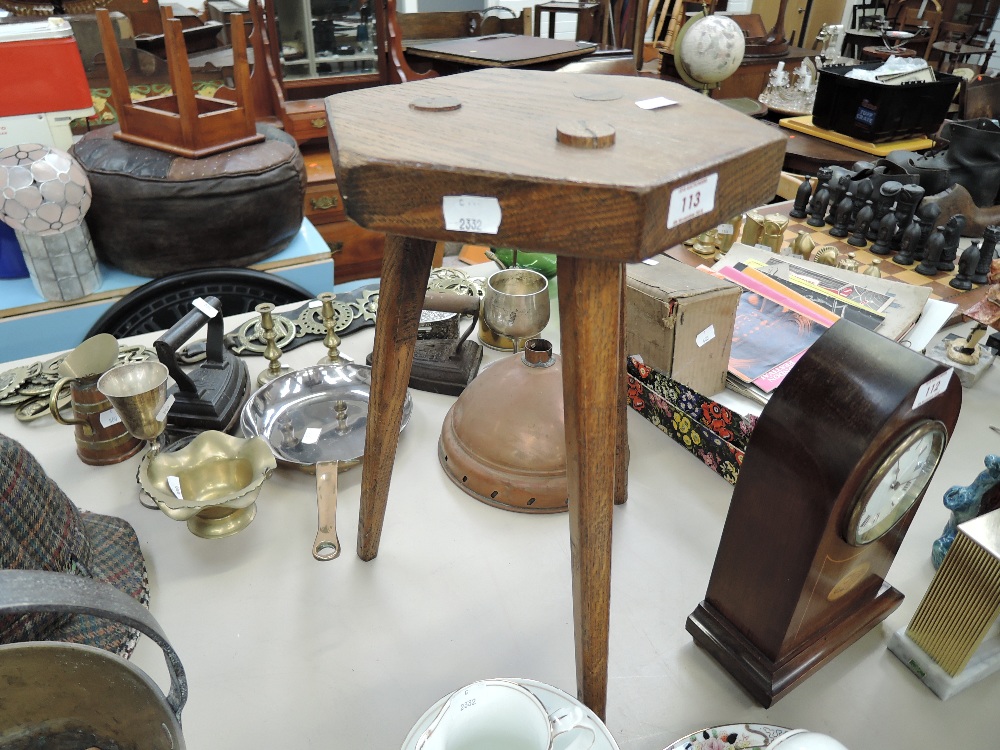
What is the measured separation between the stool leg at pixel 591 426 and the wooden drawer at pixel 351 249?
90.4 inches

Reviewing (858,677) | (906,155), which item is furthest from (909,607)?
(906,155)

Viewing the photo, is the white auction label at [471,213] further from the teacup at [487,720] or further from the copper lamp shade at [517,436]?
the copper lamp shade at [517,436]

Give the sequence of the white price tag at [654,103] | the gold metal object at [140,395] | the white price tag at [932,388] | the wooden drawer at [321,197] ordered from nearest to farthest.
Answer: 1. the white price tag at [932,388]
2. the white price tag at [654,103]
3. the gold metal object at [140,395]
4. the wooden drawer at [321,197]

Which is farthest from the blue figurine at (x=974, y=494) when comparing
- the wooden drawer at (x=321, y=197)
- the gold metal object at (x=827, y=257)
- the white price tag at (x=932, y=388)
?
the wooden drawer at (x=321, y=197)

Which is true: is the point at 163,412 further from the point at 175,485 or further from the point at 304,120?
the point at 304,120

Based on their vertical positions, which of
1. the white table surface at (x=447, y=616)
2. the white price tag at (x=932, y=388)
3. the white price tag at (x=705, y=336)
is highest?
the white price tag at (x=932, y=388)

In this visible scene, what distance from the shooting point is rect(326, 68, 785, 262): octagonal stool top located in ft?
1.82

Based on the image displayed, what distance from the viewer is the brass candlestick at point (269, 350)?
131 cm

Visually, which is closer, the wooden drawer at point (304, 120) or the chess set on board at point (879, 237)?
the chess set on board at point (879, 237)

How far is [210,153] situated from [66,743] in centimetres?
175

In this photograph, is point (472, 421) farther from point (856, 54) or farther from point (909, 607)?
point (856, 54)

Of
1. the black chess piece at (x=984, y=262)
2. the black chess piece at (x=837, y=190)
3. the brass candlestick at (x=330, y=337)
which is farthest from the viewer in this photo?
the black chess piece at (x=837, y=190)

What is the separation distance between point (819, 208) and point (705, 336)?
3.61 ft

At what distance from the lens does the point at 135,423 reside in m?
1.06
